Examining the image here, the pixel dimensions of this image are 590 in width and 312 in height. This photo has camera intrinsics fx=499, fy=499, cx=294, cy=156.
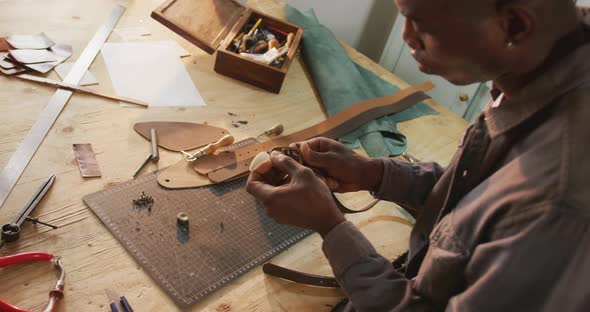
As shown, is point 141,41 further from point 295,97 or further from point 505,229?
point 505,229

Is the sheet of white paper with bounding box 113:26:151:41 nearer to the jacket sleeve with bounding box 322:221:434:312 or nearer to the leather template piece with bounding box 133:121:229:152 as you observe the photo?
the leather template piece with bounding box 133:121:229:152

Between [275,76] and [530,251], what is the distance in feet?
4.34

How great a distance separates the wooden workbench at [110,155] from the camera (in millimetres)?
1062

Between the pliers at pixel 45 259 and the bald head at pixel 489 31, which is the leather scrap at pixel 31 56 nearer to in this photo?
the pliers at pixel 45 259

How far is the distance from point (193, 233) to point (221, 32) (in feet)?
3.37

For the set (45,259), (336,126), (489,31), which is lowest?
(45,259)

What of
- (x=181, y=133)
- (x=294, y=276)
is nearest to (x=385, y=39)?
(x=181, y=133)

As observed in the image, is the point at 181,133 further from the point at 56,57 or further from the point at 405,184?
the point at 405,184

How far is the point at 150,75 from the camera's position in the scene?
1786mm

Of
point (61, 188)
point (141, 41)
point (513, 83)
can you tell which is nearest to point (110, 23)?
point (141, 41)

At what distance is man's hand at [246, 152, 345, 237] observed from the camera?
3.38 ft

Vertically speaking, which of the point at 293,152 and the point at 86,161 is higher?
the point at 293,152

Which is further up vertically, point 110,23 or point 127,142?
point 110,23

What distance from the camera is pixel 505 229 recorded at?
0.75 m
